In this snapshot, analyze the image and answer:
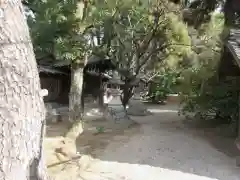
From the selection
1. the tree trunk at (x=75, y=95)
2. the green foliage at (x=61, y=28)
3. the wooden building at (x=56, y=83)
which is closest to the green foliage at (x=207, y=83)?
the tree trunk at (x=75, y=95)

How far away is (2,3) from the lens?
1381 millimetres

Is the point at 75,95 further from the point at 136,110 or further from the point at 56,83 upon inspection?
the point at 136,110

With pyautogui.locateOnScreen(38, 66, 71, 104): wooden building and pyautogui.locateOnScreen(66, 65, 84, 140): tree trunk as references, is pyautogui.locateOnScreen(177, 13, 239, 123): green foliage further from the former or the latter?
pyautogui.locateOnScreen(38, 66, 71, 104): wooden building

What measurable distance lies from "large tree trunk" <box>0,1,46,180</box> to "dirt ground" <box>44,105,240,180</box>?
222 inches

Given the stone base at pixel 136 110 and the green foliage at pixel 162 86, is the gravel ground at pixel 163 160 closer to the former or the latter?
the stone base at pixel 136 110

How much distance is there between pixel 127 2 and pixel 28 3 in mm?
4783

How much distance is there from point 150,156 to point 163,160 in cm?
52

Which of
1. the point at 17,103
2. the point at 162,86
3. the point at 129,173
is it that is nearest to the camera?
the point at 17,103

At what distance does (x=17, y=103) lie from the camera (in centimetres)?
141

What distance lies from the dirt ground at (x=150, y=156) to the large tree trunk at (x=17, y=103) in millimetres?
5627

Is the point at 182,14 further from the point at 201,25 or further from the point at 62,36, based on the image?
the point at 62,36

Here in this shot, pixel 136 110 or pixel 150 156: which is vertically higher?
pixel 150 156

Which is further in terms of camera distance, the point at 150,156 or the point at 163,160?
the point at 150,156

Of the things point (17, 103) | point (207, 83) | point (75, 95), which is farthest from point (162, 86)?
point (17, 103)
